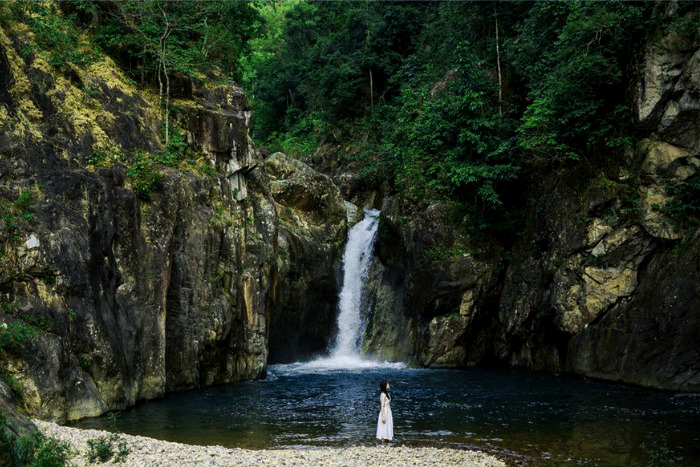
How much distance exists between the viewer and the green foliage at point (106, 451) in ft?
38.9

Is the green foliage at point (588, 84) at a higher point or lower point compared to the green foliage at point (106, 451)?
higher

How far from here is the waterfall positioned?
116 ft

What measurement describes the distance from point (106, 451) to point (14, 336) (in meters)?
4.88

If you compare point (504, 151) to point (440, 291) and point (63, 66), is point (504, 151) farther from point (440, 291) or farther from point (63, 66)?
point (63, 66)

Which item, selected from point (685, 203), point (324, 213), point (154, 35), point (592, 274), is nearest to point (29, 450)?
point (154, 35)

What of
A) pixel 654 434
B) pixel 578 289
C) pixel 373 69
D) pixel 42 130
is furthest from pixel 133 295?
pixel 373 69

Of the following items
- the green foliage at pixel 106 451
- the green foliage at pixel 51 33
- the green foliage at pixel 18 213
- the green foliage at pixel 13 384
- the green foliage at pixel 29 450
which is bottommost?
the green foliage at pixel 106 451

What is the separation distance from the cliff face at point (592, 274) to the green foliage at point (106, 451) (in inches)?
696

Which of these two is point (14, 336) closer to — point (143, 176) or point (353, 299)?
point (143, 176)

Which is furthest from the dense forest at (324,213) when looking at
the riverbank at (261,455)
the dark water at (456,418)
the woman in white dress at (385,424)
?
the woman in white dress at (385,424)

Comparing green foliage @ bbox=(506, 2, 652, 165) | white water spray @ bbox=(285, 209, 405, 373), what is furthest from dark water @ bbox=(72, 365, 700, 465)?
green foliage @ bbox=(506, 2, 652, 165)

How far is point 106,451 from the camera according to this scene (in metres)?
11.9

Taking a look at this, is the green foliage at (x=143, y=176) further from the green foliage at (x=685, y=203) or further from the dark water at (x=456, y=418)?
the green foliage at (x=685, y=203)

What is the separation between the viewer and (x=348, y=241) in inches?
1490
